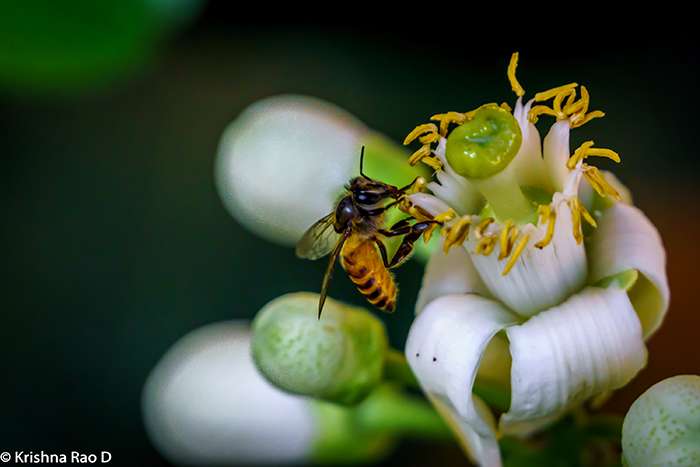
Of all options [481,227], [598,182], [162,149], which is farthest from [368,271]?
[162,149]

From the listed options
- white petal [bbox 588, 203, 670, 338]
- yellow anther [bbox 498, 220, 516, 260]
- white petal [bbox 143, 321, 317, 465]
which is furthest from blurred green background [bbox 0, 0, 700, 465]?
yellow anther [bbox 498, 220, 516, 260]

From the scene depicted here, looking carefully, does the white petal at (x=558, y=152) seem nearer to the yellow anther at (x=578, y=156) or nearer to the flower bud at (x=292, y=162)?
the yellow anther at (x=578, y=156)

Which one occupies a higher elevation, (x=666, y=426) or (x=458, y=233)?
(x=458, y=233)

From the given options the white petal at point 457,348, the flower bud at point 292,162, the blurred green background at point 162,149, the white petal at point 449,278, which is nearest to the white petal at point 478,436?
the white petal at point 457,348

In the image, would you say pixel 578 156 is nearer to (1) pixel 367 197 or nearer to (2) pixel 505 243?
(2) pixel 505 243

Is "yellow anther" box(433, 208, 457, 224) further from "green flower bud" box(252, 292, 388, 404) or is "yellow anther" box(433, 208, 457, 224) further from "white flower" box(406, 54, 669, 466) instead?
"green flower bud" box(252, 292, 388, 404)

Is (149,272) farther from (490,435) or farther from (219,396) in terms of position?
(490,435)
